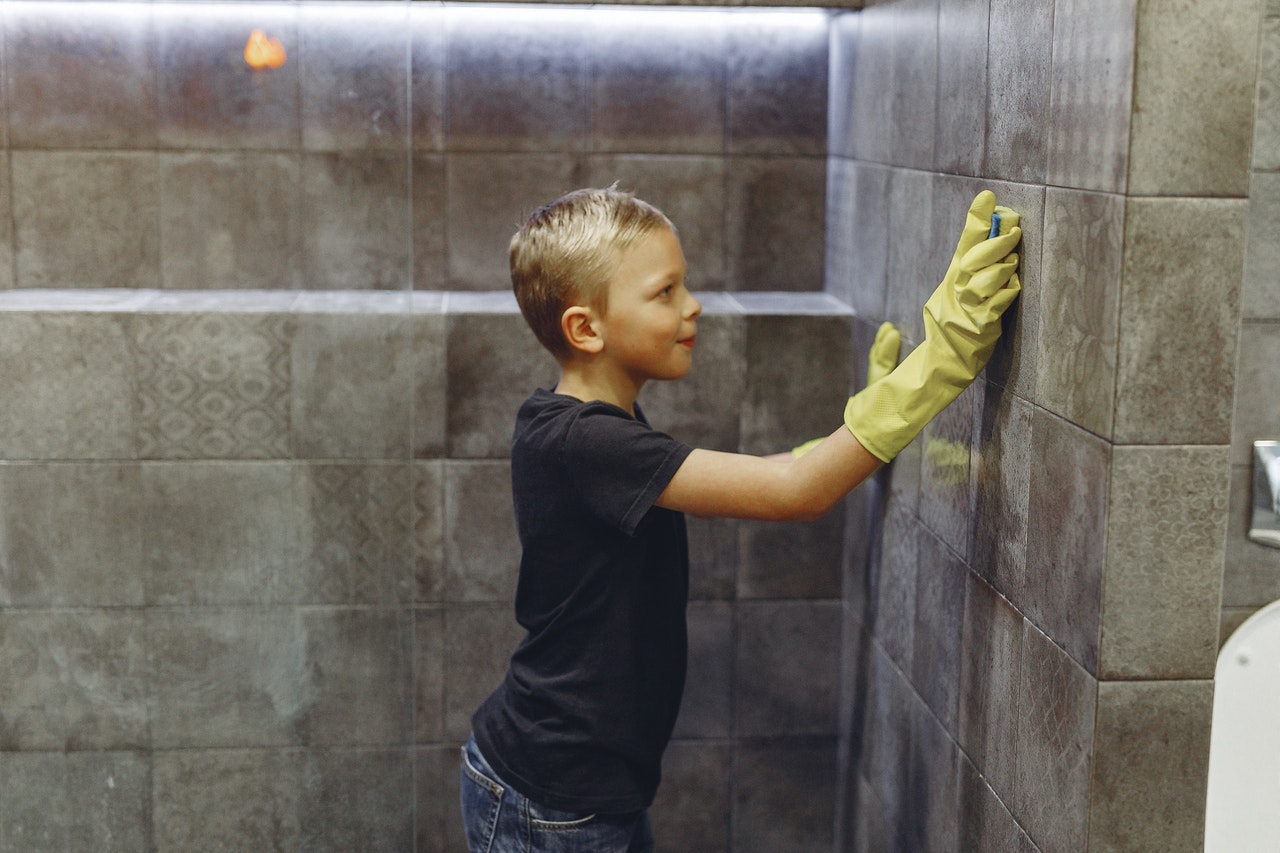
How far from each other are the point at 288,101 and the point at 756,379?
3.05 feet

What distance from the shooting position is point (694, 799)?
7.80 feet

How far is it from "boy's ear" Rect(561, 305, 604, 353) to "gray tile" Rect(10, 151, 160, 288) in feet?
1.53

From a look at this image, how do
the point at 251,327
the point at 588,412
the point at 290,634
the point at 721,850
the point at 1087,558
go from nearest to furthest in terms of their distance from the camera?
1. the point at 1087,558
2. the point at 588,412
3. the point at 251,327
4. the point at 290,634
5. the point at 721,850

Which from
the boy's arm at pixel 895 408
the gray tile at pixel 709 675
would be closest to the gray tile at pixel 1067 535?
the boy's arm at pixel 895 408

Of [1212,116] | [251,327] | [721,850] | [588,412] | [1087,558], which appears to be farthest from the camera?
[721,850]

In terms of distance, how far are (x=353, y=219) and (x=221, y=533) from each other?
397 millimetres

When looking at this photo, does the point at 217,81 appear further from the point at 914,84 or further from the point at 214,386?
the point at 914,84

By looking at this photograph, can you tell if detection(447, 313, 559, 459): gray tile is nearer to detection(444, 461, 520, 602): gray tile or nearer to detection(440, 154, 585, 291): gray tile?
detection(444, 461, 520, 602): gray tile

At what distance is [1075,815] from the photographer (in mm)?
1238

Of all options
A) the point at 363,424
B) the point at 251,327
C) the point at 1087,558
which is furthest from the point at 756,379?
the point at 1087,558

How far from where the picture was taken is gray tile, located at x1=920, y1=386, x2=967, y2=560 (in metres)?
1.54

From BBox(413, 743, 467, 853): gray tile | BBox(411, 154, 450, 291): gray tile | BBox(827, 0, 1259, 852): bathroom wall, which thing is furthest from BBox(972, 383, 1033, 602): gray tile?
BBox(413, 743, 467, 853): gray tile

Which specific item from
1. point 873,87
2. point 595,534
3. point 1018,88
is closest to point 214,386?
point 595,534

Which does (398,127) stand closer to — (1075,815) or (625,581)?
(625,581)
